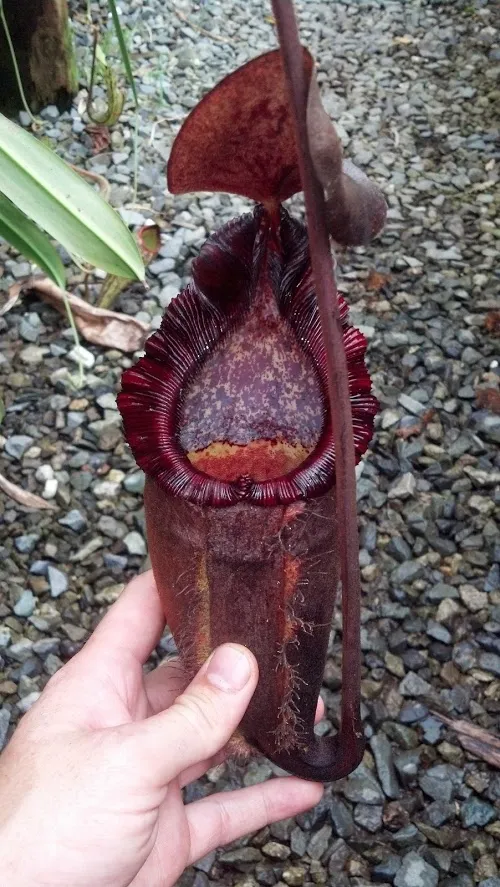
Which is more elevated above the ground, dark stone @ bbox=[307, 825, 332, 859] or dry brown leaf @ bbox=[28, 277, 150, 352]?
dry brown leaf @ bbox=[28, 277, 150, 352]

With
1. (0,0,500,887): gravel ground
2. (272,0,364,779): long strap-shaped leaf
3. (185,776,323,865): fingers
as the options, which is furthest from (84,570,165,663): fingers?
(272,0,364,779): long strap-shaped leaf

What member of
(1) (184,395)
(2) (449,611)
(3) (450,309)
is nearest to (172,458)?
(1) (184,395)

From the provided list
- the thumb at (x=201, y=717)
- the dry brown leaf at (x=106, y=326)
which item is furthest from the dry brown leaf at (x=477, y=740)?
the dry brown leaf at (x=106, y=326)

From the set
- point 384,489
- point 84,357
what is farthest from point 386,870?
point 84,357

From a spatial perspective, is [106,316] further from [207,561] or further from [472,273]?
[207,561]

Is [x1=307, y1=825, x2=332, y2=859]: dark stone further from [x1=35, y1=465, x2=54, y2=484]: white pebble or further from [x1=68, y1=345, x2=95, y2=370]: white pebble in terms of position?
[x1=68, y1=345, x2=95, y2=370]: white pebble

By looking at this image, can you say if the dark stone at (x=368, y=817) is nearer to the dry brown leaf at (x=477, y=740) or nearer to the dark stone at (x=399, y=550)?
the dry brown leaf at (x=477, y=740)
